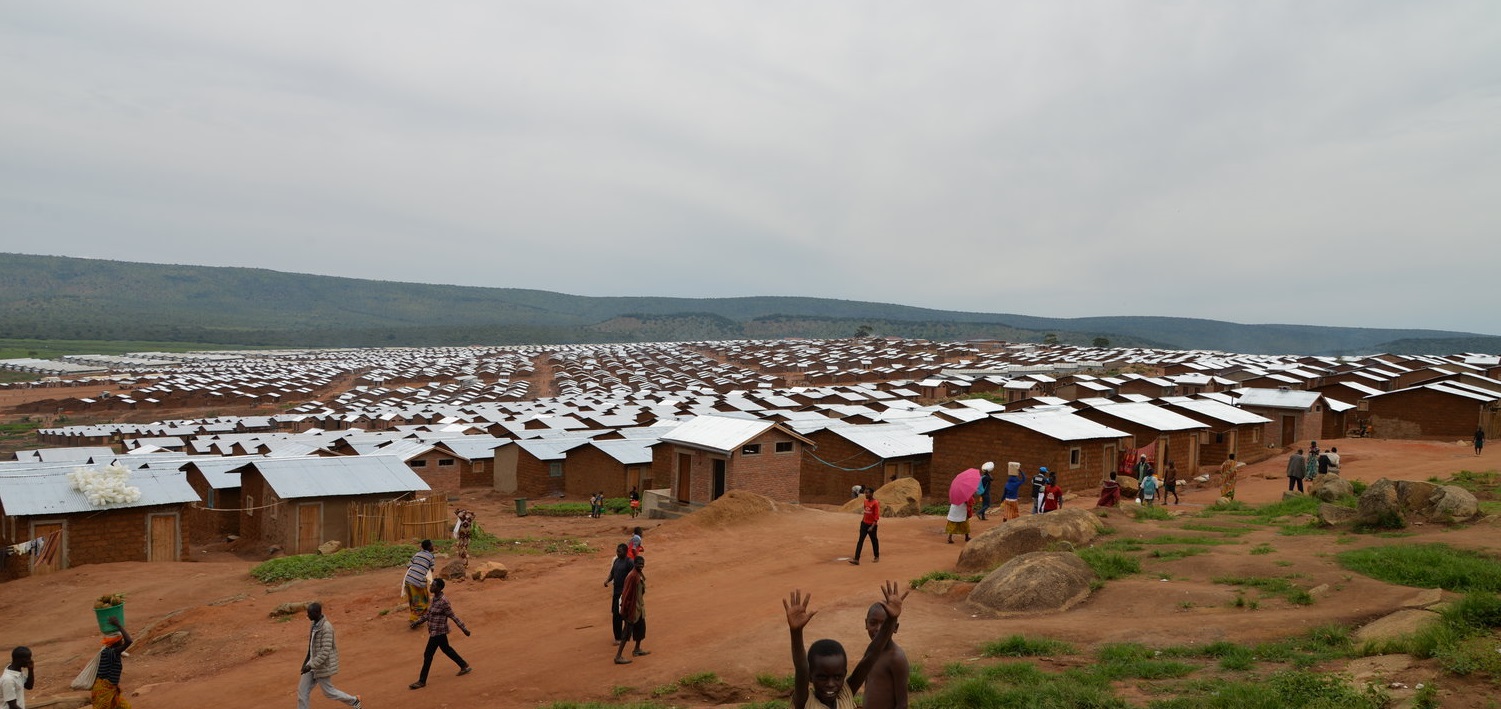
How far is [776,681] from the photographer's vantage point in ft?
33.2

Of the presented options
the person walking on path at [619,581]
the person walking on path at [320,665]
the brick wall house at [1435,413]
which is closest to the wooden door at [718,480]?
the person walking on path at [619,581]

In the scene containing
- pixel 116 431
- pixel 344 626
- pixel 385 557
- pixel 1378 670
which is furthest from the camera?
pixel 116 431

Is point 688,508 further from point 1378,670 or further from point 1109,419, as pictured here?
point 1378,670

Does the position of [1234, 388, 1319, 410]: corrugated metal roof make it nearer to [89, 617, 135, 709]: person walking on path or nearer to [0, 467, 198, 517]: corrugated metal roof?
A: [0, 467, 198, 517]: corrugated metal roof

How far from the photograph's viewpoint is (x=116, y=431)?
206 ft

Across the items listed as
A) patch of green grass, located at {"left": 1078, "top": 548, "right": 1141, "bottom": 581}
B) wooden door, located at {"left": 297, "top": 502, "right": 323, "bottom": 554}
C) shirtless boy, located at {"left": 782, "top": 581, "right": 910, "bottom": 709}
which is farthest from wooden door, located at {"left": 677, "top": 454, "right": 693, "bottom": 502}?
shirtless boy, located at {"left": 782, "top": 581, "right": 910, "bottom": 709}

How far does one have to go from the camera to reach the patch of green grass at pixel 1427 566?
1078 cm

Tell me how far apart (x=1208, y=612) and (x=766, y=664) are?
545 cm

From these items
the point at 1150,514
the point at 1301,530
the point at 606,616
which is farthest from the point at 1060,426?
the point at 606,616

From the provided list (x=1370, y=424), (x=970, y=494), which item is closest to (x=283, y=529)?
(x=970, y=494)

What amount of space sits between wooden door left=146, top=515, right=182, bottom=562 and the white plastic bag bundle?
76 cm

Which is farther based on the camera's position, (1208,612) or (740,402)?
(740,402)

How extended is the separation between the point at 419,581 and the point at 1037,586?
8.73 metres

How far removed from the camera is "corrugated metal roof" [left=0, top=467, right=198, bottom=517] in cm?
1967
